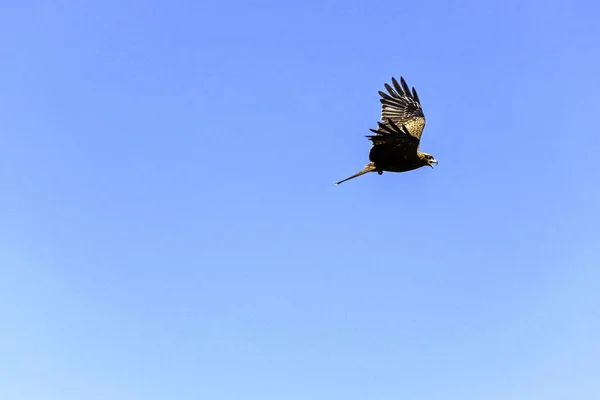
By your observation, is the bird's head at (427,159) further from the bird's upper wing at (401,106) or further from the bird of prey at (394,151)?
the bird's upper wing at (401,106)

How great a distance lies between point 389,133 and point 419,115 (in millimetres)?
5664

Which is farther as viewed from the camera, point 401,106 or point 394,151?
point 401,106

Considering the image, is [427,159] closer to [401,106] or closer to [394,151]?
[394,151]

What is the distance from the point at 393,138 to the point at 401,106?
19.1 ft

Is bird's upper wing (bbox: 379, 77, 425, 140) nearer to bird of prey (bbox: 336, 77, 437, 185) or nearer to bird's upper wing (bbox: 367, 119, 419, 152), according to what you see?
bird of prey (bbox: 336, 77, 437, 185)

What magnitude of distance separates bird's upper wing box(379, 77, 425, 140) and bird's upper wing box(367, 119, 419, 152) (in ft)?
14.2

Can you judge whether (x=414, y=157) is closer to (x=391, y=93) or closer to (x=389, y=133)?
(x=389, y=133)

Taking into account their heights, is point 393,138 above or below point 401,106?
below

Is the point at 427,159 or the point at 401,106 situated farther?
the point at 401,106

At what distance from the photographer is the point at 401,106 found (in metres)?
27.1

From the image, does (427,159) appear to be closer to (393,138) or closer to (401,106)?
(393,138)

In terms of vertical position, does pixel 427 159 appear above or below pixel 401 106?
below

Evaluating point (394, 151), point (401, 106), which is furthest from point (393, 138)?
point (401, 106)

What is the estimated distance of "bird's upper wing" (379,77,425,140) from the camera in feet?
86.9
